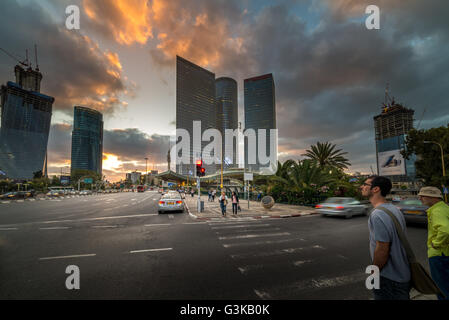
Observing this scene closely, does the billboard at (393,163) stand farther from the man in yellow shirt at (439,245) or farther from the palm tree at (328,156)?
the man in yellow shirt at (439,245)

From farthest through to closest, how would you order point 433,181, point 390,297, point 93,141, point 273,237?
1. point 93,141
2. point 433,181
3. point 273,237
4. point 390,297

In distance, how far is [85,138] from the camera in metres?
152

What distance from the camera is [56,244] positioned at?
22.4 feet

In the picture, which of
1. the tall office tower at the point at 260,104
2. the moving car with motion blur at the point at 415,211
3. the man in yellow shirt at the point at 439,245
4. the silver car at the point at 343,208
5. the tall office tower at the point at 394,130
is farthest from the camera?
the tall office tower at the point at 260,104

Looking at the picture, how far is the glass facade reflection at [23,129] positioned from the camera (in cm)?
9750

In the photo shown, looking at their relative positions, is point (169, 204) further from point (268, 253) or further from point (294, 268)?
point (294, 268)

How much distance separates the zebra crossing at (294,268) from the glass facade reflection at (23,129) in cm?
14030

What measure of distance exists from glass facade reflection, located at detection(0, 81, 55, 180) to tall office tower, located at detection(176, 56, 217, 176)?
8025 cm

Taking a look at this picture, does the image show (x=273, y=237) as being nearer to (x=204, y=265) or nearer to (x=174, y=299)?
(x=204, y=265)

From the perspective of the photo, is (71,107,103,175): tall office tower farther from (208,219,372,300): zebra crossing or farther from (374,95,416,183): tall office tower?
(374,95,416,183): tall office tower

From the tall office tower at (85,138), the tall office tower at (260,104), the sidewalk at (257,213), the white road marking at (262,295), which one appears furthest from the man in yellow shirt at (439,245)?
the tall office tower at (85,138)
